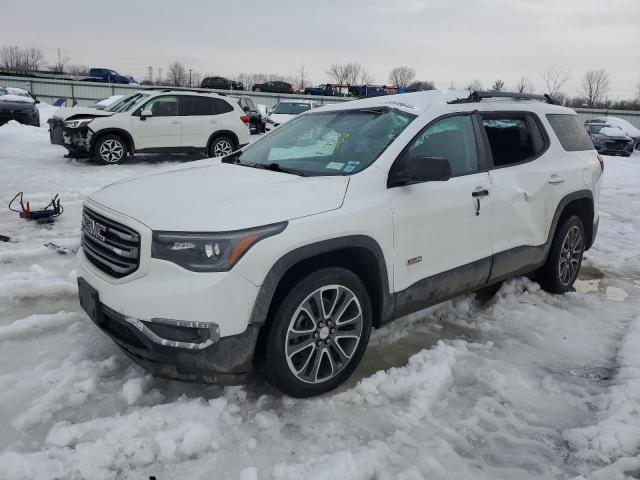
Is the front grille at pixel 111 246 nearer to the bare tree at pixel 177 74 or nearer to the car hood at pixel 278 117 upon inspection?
the car hood at pixel 278 117

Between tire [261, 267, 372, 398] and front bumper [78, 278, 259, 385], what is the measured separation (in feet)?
0.57

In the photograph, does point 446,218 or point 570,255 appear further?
point 570,255

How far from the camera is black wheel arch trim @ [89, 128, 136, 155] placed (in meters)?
11.4

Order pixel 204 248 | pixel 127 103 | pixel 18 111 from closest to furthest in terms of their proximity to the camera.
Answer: pixel 204 248 < pixel 127 103 < pixel 18 111

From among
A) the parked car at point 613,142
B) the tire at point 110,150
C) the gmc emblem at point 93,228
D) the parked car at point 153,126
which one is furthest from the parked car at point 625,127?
the gmc emblem at point 93,228

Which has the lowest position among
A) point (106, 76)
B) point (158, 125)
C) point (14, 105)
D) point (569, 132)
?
point (14, 105)

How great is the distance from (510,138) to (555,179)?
23.1 inches

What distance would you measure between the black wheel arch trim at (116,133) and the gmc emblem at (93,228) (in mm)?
8975

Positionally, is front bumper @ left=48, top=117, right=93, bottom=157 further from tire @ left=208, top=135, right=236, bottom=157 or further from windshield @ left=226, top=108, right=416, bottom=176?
windshield @ left=226, top=108, right=416, bottom=176

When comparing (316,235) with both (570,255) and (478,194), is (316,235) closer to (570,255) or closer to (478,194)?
(478,194)

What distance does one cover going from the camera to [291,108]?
69.0 ft

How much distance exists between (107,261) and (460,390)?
7.40 feet

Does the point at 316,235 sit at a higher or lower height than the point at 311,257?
higher

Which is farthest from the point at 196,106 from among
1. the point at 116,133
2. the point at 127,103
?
the point at 116,133
